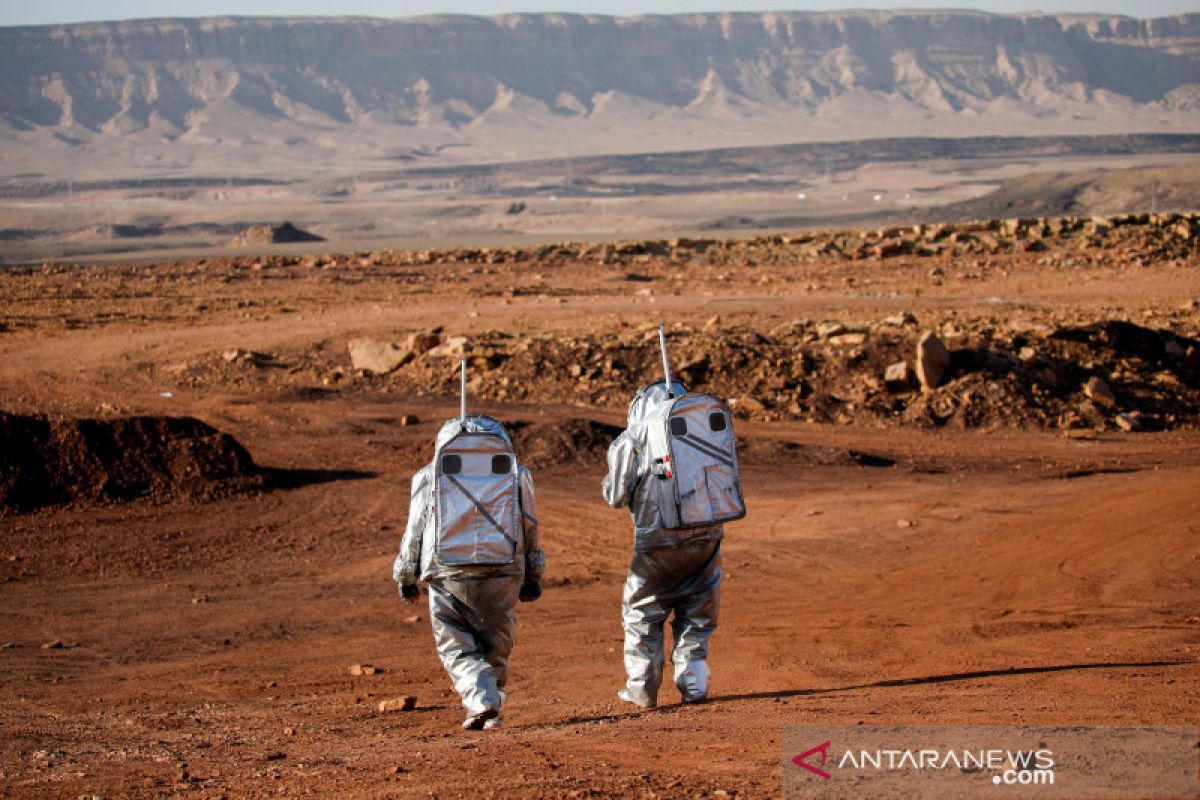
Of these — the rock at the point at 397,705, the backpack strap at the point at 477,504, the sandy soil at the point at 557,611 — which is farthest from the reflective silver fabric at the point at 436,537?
the rock at the point at 397,705

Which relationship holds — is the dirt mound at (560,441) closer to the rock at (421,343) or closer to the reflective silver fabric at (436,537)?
the rock at (421,343)

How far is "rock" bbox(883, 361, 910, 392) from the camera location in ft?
65.7

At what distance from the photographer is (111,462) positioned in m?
15.5

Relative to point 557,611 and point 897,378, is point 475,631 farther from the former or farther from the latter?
point 897,378

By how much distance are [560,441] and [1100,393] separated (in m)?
7.50

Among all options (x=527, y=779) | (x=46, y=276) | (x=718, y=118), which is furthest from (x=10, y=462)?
(x=718, y=118)

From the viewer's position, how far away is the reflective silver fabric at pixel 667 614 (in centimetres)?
821

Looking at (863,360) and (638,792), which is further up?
(638,792)

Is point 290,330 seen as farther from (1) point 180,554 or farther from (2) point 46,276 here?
(2) point 46,276

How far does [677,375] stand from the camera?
20750 millimetres

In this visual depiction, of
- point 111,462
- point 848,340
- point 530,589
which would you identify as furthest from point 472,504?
point 848,340

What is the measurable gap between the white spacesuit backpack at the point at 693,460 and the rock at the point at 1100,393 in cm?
1305

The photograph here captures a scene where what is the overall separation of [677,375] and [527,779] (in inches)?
571

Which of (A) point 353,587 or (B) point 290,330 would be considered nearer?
(A) point 353,587
